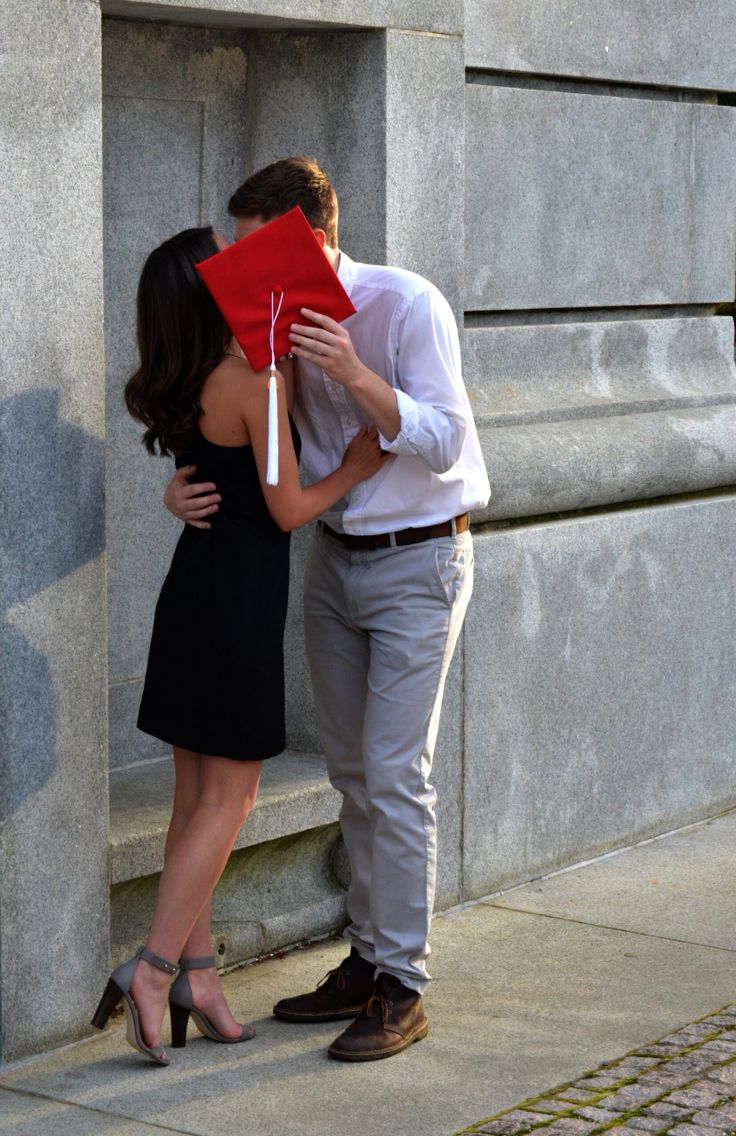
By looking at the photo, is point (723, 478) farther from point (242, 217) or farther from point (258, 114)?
point (242, 217)

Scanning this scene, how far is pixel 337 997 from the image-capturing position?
450 centimetres

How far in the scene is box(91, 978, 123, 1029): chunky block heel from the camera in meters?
4.04

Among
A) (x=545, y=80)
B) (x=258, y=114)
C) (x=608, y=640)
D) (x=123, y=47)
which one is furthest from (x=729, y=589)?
(x=123, y=47)

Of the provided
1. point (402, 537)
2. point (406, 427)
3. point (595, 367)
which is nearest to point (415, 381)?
point (406, 427)

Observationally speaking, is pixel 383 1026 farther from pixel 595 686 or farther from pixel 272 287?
pixel 595 686

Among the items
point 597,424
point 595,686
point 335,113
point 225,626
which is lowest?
point 595,686

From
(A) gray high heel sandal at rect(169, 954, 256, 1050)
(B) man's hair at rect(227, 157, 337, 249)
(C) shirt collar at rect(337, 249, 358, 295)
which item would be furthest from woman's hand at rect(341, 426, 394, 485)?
(A) gray high heel sandal at rect(169, 954, 256, 1050)

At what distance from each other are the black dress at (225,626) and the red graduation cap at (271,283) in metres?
0.29

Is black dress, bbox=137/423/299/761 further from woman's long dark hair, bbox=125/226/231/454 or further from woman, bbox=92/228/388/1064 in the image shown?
woman's long dark hair, bbox=125/226/231/454

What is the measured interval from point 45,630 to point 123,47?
1.63m

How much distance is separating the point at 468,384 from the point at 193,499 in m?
1.73

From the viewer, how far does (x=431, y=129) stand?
519 cm

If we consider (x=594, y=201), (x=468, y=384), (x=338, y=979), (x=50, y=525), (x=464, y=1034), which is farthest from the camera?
(x=594, y=201)

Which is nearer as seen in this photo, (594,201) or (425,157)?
(425,157)
